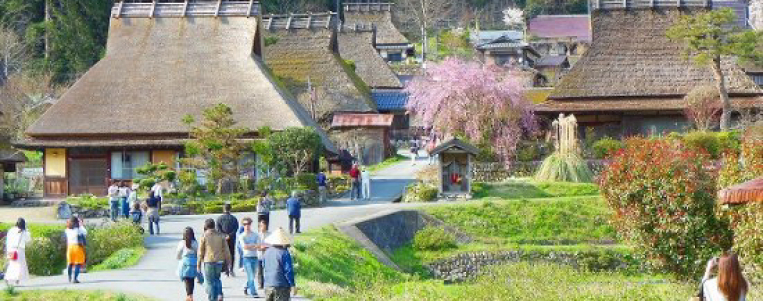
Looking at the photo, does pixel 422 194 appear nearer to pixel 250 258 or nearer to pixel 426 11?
pixel 250 258

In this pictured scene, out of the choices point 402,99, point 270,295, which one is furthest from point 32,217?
point 402,99

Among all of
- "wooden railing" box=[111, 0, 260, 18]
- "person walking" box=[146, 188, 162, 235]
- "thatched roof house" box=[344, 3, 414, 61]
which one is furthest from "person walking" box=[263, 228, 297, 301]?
"thatched roof house" box=[344, 3, 414, 61]

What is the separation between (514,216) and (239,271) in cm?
1558

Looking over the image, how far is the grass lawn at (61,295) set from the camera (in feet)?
79.7

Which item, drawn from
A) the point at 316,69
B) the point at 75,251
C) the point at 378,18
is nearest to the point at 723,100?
the point at 316,69

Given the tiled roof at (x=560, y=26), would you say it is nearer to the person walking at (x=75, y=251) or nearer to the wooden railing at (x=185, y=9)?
the wooden railing at (x=185, y=9)

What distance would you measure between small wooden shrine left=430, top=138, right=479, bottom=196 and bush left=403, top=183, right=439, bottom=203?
11.7 inches

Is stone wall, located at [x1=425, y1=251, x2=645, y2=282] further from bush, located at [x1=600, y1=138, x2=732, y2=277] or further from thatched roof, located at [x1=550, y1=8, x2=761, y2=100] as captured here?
thatched roof, located at [x1=550, y1=8, x2=761, y2=100]

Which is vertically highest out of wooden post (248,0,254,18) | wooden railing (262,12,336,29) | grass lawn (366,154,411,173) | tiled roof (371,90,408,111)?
wooden railing (262,12,336,29)

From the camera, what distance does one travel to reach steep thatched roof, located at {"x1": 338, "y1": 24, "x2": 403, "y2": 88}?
7662cm

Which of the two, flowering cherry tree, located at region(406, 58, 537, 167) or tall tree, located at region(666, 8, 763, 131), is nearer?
flowering cherry tree, located at region(406, 58, 537, 167)

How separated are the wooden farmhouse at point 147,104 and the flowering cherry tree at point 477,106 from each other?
13.5 ft

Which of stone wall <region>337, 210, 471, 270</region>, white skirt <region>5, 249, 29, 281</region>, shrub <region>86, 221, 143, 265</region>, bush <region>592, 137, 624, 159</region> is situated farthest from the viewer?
bush <region>592, 137, 624, 159</region>

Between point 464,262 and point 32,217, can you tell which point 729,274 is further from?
point 32,217
